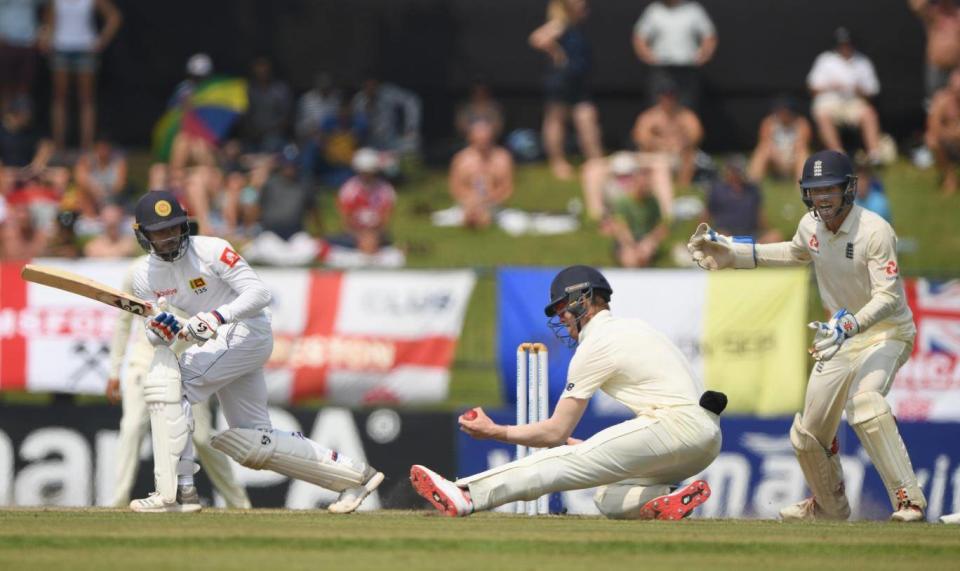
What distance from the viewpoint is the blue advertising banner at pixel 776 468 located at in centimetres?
1311

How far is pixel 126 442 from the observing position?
39.0 ft

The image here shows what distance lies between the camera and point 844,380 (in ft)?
32.6

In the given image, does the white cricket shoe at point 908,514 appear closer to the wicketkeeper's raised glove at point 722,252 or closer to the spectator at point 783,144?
the wicketkeeper's raised glove at point 722,252

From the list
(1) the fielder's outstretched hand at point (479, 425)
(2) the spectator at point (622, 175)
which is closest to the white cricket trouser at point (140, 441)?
(1) the fielder's outstretched hand at point (479, 425)

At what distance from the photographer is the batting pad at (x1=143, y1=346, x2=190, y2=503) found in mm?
9484

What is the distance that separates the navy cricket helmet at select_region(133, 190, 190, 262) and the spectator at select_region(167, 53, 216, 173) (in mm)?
10779

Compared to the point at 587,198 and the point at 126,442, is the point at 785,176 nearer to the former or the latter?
the point at 587,198

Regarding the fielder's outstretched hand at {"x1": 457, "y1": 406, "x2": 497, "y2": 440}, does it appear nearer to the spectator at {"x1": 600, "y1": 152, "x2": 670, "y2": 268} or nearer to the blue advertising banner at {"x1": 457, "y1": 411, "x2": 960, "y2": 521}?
the blue advertising banner at {"x1": 457, "y1": 411, "x2": 960, "y2": 521}

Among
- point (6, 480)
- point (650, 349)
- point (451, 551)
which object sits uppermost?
point (650, 349)

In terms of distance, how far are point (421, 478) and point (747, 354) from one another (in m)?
5.55

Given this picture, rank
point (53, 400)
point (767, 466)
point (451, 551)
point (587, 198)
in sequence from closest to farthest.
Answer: point (451, 551) → point (767, 466) → point (53, 400) → point (587, 198)

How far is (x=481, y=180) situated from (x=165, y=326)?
10.9 m

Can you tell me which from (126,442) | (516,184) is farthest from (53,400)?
(516,184)

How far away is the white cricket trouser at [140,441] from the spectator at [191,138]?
28.7 ft
